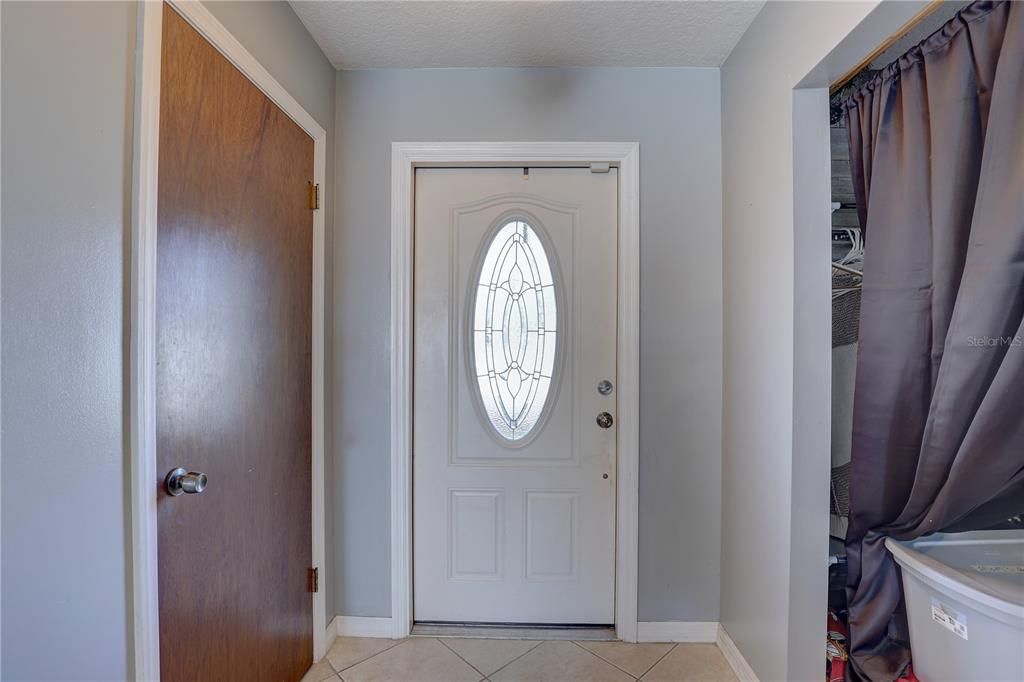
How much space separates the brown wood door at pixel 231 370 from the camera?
960 mm

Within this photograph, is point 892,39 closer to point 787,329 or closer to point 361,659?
point 787,329

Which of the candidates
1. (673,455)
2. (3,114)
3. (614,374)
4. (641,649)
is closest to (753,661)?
(641,649)

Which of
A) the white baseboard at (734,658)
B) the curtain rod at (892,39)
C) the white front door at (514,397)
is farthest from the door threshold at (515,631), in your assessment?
the curtain rod at (892,39)

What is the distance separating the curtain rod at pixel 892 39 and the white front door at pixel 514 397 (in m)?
0.77

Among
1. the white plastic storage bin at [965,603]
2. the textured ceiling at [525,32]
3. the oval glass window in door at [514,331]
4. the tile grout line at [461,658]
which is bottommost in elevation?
the tile grout line at [461,658]

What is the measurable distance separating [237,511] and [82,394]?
55 centimetres

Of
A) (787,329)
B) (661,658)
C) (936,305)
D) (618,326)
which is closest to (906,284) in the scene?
(936,305)

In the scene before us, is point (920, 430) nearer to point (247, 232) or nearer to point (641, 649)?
point (641, 649)

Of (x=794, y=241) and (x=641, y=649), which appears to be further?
(x=641, y=649)

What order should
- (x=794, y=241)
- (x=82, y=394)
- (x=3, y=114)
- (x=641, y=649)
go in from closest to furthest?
(x=3, y=114) < (x=82, y=394) < (x=794, y=241) < (x=641, y=649)

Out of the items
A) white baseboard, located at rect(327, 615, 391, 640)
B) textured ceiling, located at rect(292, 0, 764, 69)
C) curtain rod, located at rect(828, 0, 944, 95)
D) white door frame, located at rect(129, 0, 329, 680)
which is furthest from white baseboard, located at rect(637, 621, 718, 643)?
textured ceiling, located at rect(292, 0, 764, 69)

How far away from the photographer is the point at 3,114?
0.65 meters

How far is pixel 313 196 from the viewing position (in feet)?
5.10

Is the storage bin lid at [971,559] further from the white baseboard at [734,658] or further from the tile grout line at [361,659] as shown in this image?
the tile grout line at [361,659]
